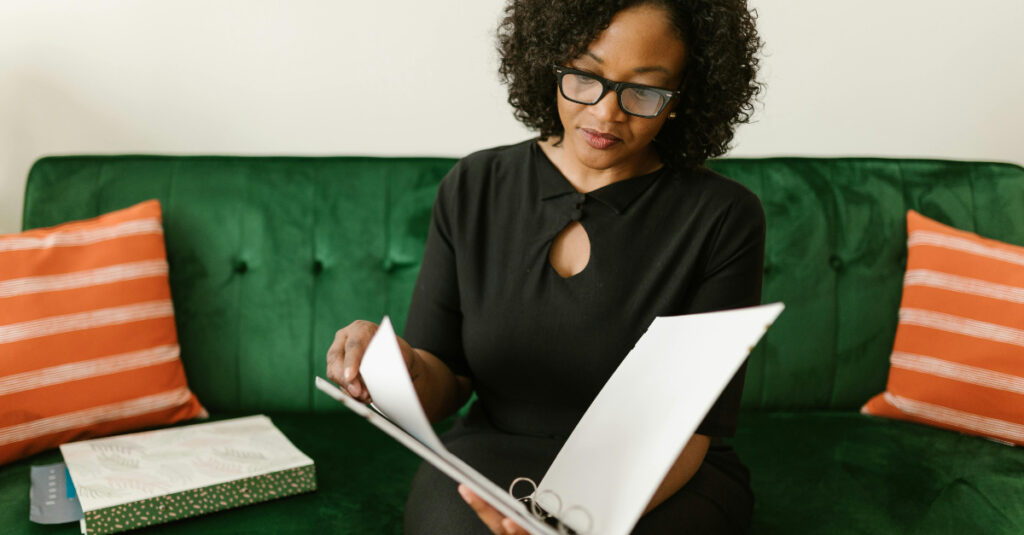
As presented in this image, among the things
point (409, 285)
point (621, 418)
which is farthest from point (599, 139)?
point (409, 285)

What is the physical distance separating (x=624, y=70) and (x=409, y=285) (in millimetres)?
724

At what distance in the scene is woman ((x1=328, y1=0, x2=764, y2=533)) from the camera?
1.04 meters

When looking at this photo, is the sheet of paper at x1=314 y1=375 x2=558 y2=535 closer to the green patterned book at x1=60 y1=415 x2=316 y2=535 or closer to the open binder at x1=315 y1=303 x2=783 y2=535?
the open binder at x1=315 y1=303 x2=783 y2=535

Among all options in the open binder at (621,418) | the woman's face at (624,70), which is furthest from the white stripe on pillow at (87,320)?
the woman's face at (624,70)

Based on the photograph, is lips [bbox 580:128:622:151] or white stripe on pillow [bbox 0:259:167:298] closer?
lips [bbox 580:128:622:151]

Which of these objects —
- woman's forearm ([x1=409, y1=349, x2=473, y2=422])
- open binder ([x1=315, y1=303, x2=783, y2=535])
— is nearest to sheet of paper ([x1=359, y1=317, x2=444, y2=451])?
open binder ([x1=315, y1=303, x2=783, y2=535])

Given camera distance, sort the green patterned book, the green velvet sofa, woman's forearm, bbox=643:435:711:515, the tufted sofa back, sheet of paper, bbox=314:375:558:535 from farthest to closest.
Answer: the tufted sofa back
the green velvet sofa
the green patterned book
woman's forearm, bbox=643:435:711:515
sheet of paper, bbox=314:375:558:535

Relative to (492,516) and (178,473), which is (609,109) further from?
(178,473)

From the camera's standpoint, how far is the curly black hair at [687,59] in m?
1.06

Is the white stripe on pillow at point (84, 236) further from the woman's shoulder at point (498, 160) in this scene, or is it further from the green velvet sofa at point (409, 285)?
the woman's shoulder at point (498, 160)

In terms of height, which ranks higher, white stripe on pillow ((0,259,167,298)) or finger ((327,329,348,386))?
finger ((327,329,348,386))

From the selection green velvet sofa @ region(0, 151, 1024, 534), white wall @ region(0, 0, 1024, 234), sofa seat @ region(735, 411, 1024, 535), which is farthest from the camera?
white wall @ region(0, 0, 1024, 234)

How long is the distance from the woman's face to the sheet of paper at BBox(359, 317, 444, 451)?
45 centimetres

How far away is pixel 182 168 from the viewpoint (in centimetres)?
156
